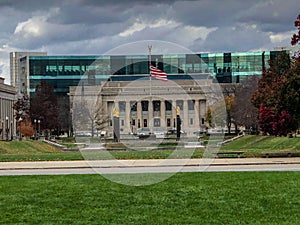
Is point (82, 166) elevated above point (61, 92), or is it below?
below

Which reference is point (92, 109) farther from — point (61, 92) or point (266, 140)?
point (61, 92)

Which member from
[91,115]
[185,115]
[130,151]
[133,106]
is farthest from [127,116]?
[130,151]

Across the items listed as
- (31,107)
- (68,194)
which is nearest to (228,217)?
(68,194)

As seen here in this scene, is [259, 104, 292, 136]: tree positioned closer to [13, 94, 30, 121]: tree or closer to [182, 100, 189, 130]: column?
[182, 100, 189, 130]: column

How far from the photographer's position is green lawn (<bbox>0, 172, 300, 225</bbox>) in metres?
16.1

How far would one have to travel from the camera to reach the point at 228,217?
1616cm

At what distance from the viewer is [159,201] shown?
61.4 feet

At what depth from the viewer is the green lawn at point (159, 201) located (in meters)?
16.1

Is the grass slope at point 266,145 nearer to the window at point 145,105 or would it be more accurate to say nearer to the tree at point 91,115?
the tree at point 91,115

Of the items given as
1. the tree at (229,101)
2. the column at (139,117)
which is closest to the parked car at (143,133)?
the column at (139,117)

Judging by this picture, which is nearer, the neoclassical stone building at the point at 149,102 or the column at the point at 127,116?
the neoclassical stone building at the point at 149,102

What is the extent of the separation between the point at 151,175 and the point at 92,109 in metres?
69.0

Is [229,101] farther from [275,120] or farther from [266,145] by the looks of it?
[275,120]

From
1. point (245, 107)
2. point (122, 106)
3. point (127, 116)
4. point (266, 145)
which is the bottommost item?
point (266, 145)
